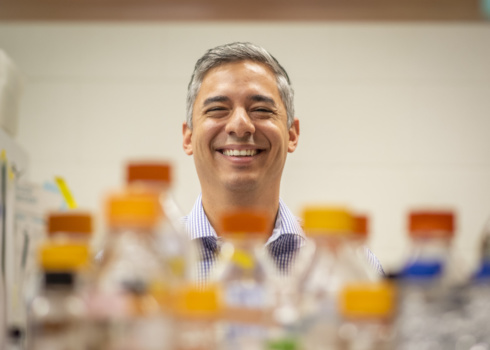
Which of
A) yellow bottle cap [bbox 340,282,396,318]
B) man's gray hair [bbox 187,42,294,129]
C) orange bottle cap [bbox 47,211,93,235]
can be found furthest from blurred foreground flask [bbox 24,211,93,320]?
man's gray hair [bbox 187,42,294,129]

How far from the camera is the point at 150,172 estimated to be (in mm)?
616

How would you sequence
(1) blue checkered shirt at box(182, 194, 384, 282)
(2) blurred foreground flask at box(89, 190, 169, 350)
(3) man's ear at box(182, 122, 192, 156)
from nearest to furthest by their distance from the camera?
(2) blurred foreground flask at box(89, 190, 169, 350)
(1) blue checkered shirt at box(182, 194, 384, 282)
(3) man's ear at box(182, 122, 192, 156)

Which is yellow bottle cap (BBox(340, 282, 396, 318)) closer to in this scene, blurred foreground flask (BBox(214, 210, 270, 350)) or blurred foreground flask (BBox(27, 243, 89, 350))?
blurred foreground flask (BBox(214, 210, 270, 350))

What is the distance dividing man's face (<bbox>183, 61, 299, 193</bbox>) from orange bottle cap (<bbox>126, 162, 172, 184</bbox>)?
3.54 ft

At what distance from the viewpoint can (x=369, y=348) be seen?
0.56m

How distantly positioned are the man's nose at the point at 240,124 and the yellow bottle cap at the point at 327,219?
43.8 inches

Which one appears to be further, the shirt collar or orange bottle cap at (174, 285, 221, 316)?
the shirt collar

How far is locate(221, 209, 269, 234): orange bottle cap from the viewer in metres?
0.58

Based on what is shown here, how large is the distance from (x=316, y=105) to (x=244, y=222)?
2.60 meters

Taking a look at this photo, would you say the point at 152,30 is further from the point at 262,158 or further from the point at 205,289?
the point at 205,289

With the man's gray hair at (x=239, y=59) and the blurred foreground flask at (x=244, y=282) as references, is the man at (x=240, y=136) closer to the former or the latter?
the man's gray hair at (x=239, y=59)

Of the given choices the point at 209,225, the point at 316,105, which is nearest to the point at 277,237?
the point at 209,225

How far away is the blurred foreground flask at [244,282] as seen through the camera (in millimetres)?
577

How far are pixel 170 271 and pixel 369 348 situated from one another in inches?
7.1
